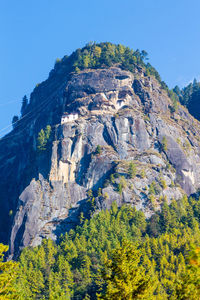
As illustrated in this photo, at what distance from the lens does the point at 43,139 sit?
99.8 m

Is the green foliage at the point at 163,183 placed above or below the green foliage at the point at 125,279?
above

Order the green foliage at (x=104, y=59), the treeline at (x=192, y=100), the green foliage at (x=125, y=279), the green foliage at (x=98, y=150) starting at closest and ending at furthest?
the green foliage at (x=125, y=279)
the green foliage at (x=98, y=150)
the green foliage at (x=104, y=59)
the treeline at (x=192, y=100)

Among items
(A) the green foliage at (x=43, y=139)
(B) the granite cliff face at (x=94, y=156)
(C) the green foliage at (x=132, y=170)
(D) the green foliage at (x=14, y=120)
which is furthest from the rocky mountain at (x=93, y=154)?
(D) the green foliage at (x=14, y=120)

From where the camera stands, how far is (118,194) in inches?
3297

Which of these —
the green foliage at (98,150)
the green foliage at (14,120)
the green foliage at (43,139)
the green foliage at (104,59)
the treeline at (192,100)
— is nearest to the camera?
the green foliage at (98,150)

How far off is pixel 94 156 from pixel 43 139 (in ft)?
57.4

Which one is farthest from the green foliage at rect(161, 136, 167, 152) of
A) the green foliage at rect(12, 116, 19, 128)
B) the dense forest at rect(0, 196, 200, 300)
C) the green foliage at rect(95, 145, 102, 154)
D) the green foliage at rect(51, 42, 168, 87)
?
the green foliage at rect(12, 116, 19, 128)

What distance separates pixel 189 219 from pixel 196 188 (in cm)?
2183

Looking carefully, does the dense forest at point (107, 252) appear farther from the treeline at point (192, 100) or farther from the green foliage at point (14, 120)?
the green foliage at point (14, 120)

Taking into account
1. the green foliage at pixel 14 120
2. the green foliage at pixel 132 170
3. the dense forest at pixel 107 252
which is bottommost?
the dense forest at pixel 107 252

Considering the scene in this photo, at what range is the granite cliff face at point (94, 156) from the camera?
278 ft

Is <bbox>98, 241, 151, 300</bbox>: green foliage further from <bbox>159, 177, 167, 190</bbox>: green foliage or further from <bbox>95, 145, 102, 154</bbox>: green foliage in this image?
<bbox>95, 145, 102, 154</bbox>: green foliage

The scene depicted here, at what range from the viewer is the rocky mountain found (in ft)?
279

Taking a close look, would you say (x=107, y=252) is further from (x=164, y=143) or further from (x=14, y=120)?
(x=14, y=120)
